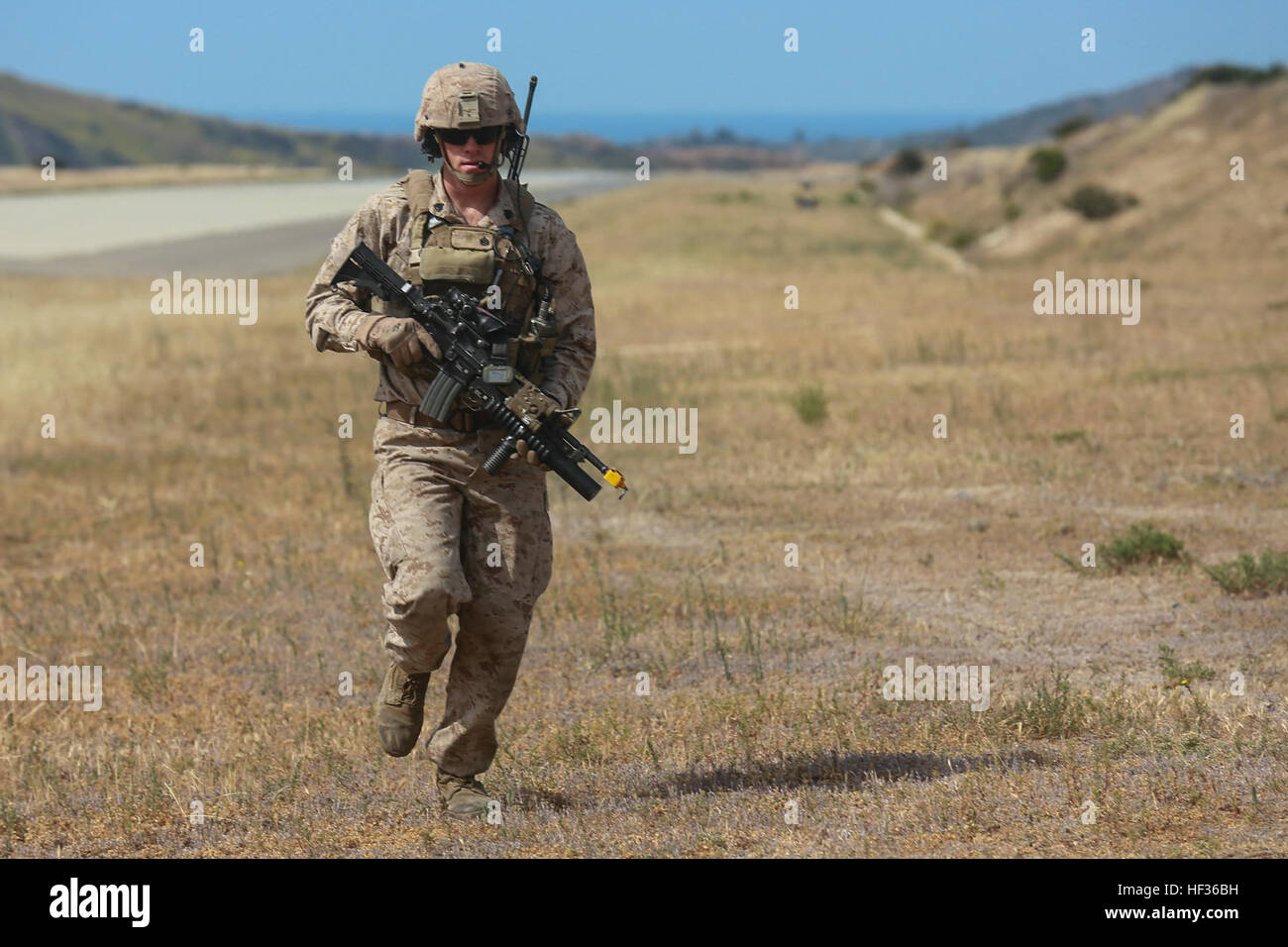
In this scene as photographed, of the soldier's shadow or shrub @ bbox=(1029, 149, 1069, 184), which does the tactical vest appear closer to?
the soldier's shadow

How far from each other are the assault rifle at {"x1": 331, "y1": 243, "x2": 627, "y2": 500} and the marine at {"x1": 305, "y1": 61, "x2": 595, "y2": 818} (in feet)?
0.18

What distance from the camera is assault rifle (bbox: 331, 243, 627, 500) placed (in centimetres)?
579

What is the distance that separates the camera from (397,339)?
225 inches

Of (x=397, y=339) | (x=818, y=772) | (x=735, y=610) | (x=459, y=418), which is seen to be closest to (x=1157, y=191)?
(x=735, y=610)

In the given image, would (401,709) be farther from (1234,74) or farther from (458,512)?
(1234,74)

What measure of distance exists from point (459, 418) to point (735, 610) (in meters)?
3.84

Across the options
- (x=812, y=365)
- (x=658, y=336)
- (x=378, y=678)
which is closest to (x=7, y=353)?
(x=658, y=336)

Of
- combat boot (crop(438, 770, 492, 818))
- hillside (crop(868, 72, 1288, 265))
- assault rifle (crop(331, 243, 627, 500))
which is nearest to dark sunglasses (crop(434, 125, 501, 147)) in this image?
assault rifle (crop(331, 243, 627, 500))

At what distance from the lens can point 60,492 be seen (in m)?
14.4

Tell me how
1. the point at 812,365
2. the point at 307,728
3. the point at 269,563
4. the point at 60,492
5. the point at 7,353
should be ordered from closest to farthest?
the point at 307,728
the point at 269,563
the point at 60,492
the point at 812,365
the point at 7,353

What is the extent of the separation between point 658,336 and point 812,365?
4983mm
